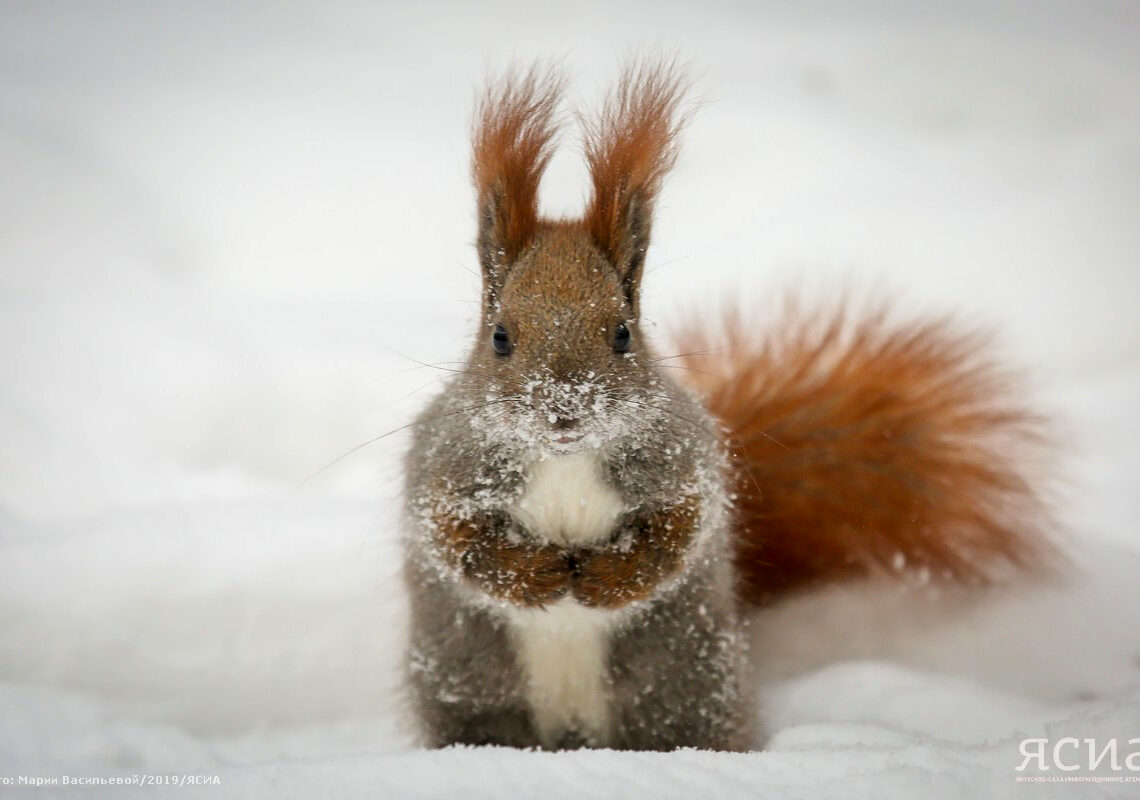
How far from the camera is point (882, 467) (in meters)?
1.58

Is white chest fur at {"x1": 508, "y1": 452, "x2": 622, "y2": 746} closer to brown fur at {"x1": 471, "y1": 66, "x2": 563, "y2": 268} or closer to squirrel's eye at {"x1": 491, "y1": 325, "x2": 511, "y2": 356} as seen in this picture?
squirrel's eye at {"x1": 491, "y1": 325, "x2": 511, "y2": 356}

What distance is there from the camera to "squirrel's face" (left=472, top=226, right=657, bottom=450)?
1146mm

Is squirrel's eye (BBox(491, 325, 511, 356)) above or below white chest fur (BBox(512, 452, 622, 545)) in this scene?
above

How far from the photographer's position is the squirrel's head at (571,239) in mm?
1205

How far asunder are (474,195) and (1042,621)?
1.14m

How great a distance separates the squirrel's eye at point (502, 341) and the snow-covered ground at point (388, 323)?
16 cm

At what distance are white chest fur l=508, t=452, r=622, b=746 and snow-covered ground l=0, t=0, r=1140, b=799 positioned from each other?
0.21 m

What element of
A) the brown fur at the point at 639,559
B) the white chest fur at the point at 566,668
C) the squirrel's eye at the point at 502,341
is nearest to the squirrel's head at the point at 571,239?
the squirrel's eye at the point at 502,341

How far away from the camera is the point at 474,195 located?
133 centimetres

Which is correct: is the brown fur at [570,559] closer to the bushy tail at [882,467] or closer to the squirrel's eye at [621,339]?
the squirrel's eye at [621,339]

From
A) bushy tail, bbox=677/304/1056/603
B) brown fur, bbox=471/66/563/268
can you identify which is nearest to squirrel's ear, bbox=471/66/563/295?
brown fur, bbox=471/66/563/268

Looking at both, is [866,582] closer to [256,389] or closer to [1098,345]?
[1098,345]

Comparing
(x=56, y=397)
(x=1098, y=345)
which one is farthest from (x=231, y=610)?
(x=1098, y=345)

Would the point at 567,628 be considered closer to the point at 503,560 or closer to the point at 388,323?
the point at 503,560
